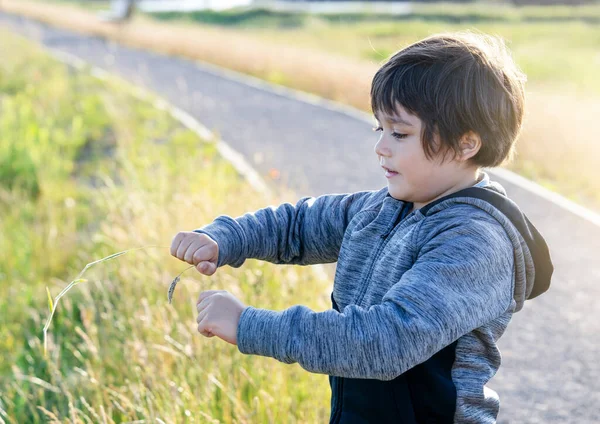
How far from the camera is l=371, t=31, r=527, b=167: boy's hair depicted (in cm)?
228

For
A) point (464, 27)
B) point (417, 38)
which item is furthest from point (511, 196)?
point (464, 27)

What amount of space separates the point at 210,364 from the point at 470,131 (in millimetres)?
1621

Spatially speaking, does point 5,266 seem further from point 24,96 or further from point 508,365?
point 24,96

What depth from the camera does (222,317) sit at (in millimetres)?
2129

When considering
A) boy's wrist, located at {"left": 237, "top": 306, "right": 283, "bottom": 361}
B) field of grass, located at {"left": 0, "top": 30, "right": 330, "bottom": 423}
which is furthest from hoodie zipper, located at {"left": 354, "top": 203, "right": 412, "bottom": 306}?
field of grass, located at {"left": 0, "top": 30, "right": 330, "bottom": 423}

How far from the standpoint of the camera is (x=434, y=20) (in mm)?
48812

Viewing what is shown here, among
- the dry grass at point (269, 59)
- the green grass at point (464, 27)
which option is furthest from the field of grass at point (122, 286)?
the green grass at point (464, 27)

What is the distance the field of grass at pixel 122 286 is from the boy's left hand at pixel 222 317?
1.59 ft

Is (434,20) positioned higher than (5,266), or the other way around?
(5,266)

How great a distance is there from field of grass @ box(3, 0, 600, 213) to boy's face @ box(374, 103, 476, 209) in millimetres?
332

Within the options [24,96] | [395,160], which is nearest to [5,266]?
[395,160]

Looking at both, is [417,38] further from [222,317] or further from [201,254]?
[222,317]

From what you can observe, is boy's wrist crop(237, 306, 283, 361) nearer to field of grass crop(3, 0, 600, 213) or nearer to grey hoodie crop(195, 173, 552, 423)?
grey hoodie crop(195, 173, 552, 423)

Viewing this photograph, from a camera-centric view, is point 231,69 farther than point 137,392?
Yes
